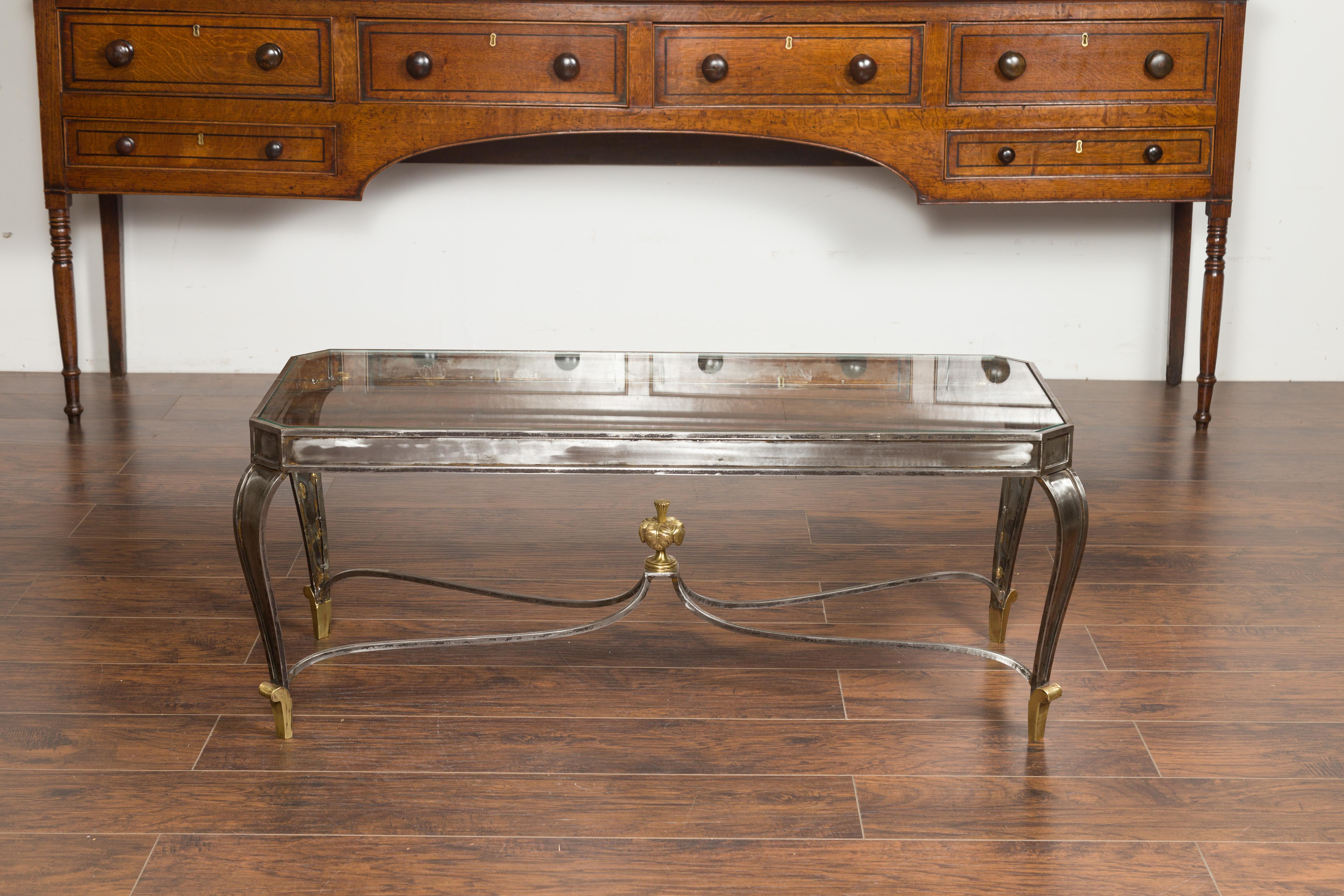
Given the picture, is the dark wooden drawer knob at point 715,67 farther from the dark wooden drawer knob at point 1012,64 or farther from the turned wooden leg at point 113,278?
the turned wooden leg at point 113,278

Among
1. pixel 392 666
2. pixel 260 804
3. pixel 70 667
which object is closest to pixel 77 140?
pixel 70 667

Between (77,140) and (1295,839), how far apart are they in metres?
2.45

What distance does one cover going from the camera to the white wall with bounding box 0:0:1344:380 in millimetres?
3252

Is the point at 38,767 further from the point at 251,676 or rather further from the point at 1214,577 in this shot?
the point at 1214,577

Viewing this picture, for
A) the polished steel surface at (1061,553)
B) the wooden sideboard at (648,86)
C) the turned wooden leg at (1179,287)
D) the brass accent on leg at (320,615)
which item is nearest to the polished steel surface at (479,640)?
the brass accent on leg at (320,615)

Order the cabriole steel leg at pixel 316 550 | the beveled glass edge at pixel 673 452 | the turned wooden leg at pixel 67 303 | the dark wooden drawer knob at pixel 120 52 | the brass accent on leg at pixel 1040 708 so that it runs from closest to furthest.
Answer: the beveled glass edge at pixel 673 452, the brass accent on leg at pixel 1040 708, the cabriole steel leg at pixel 316 550, the dark wooden drawer knob at pixel 120 52, the turned wooden leg at pixel 67 303

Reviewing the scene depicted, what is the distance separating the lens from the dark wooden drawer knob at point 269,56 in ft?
8.50

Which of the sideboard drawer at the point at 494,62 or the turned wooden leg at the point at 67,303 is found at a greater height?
the sideboard drawer at the point at 494,62

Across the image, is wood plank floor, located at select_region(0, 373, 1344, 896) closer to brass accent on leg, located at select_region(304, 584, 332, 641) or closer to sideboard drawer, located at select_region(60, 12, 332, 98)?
brass accent on leg, located at select_region(304, 584, 332, 641)

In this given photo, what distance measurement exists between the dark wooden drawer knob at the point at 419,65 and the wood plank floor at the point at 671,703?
31.3 inches

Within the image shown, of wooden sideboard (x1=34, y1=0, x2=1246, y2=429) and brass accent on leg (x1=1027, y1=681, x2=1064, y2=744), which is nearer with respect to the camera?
brass accent on leg (x1=1027, y1=681, x2=1064, y2=744)

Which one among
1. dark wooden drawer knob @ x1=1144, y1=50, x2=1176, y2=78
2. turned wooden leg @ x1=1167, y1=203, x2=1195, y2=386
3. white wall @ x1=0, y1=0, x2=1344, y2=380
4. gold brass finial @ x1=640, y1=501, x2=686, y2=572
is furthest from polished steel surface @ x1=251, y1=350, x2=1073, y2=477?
turned wooden leg @ x1=1167, y1=203, x2=1195, y2=386

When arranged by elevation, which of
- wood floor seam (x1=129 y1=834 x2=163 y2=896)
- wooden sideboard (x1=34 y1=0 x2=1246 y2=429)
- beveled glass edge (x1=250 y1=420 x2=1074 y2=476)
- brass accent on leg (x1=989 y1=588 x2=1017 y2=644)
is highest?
Answer: wooden sideboard (x1=34 y1=0 x2=1246 y2=429)

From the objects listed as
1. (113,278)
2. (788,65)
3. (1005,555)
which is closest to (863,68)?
(788,65)
